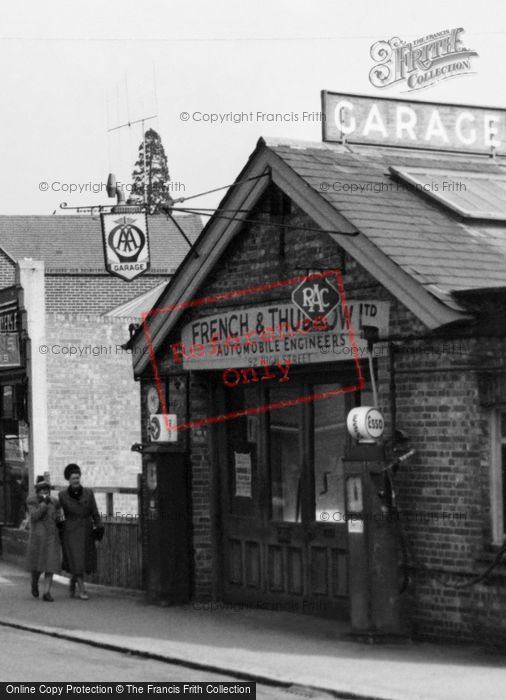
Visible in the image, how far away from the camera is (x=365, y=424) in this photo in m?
13.3

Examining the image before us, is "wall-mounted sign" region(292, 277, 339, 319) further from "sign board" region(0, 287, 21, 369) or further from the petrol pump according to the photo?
"sign board" region(0, 287, 21, 369)

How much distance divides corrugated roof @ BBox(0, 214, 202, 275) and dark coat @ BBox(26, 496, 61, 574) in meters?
24.6

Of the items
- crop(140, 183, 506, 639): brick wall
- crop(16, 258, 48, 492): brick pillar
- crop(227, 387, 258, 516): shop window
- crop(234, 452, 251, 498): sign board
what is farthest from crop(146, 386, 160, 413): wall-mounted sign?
crop(16, 258, 48, 492): brick pillar

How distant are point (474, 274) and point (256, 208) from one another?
3.24 meters

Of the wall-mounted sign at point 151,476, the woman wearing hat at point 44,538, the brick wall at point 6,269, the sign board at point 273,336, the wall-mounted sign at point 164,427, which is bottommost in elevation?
the woman wearing hat at point 44,538

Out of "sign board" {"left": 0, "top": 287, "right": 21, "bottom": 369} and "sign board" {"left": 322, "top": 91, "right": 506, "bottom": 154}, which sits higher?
"sign board" {"left": 322, "top": 91, "right": 506, "bottom": 154}

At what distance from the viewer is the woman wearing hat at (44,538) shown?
58.6ft

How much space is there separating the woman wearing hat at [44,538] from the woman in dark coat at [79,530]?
134mm

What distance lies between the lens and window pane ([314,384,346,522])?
15.4m

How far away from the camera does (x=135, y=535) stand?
18750 mm

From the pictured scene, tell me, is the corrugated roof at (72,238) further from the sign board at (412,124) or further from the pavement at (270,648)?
the pavement at (270,648)

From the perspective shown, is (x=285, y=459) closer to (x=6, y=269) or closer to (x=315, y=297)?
(x=315, y=297)

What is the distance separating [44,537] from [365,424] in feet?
20.4

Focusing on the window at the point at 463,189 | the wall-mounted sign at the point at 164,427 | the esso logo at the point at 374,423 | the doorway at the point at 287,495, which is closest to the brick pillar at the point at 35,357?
the wall-mounted sign at the point at 164,427
